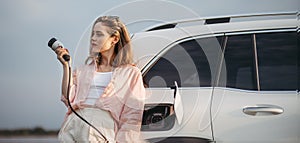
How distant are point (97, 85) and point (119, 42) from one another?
→ 0.22 meters

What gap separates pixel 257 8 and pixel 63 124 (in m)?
0.97

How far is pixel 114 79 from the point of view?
207 cm

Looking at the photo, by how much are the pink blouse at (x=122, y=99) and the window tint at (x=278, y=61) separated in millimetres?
618

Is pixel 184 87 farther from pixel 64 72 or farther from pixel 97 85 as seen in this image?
pixel 64 72

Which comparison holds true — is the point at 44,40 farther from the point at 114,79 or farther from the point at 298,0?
the point at 298,0

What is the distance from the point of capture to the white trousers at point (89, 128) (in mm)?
1986

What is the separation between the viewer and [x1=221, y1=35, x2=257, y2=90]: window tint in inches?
89.5

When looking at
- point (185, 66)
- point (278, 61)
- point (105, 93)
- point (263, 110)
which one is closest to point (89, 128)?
point (105, 93)

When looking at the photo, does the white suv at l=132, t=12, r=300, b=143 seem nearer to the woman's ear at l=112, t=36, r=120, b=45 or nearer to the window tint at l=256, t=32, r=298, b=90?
the window tint at l=256, t=32, r=298, b=90

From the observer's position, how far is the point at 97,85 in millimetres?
2078

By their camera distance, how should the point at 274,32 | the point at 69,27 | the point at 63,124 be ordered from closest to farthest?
the point at 63,124 → the point at 69,27 → the point at 274,32

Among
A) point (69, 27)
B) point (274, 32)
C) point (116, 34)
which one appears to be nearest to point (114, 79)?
point (116, 34)

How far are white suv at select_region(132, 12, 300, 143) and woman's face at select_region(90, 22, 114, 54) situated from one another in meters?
0.23

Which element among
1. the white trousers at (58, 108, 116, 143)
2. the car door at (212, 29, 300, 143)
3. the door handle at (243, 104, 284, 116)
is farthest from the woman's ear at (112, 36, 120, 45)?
the door handle at (243, 104, 284, 116)
